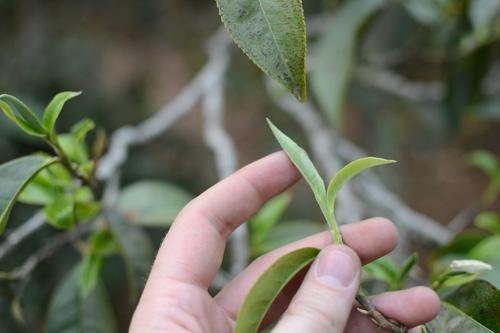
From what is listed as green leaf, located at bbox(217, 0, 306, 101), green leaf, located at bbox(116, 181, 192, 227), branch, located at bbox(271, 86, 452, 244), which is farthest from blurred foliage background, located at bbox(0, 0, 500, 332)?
green leaf, located at bbox(217, 0, 306, 101)

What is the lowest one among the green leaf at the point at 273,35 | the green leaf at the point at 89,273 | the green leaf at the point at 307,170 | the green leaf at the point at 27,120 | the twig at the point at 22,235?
the green leaf at the point at 89,273

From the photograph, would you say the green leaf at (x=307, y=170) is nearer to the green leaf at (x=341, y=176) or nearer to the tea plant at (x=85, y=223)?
the green leaf at (x=341, y=176)

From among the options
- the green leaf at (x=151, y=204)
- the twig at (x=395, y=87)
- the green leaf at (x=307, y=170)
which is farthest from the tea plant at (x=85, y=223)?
the twig at (x=395, y=87)

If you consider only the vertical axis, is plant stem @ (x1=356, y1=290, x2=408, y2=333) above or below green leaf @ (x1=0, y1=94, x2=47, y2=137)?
below

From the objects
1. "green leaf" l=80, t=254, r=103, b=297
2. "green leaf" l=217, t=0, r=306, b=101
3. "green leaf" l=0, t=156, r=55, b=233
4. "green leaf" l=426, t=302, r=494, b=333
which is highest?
"green leaf" l=217, t=0, r=306, b=101

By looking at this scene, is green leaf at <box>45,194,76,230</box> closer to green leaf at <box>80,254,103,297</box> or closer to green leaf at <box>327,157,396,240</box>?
green leaf at <box>80,254,103,297</box>

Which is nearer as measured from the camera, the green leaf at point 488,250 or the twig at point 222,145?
the green leaf at point 488,250

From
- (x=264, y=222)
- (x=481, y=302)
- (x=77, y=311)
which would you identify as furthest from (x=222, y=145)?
(x=481, y=302)
